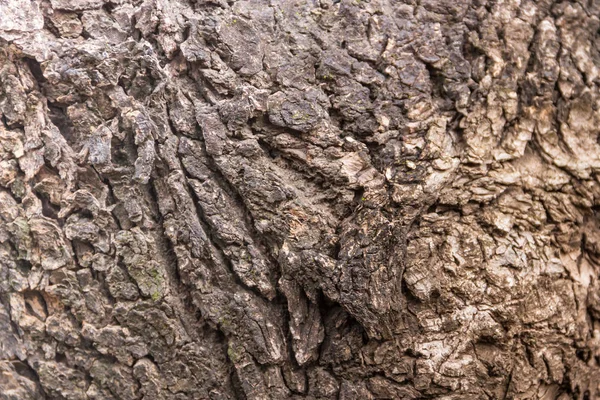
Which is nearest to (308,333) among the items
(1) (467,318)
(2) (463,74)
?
→ (1) (467,318)

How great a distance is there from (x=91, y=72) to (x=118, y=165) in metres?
0.45

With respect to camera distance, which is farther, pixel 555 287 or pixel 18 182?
pixel 18 182

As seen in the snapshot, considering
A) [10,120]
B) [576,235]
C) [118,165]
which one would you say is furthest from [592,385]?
[10,120]

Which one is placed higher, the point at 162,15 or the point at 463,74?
the point at 162,15

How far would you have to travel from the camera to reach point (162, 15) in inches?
84.6

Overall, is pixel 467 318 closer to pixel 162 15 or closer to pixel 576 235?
pixel 576 235

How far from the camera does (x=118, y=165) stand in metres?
2.13

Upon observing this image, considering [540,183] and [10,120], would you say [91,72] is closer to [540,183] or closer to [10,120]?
[10,120]

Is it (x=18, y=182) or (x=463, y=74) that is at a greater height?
(x=463, y=74)

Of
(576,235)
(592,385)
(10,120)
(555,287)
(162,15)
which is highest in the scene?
(162,15)

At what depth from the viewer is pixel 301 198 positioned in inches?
81.0

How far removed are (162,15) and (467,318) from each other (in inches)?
77.5

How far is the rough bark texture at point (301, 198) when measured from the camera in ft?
6.54

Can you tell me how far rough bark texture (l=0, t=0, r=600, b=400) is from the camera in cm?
199
